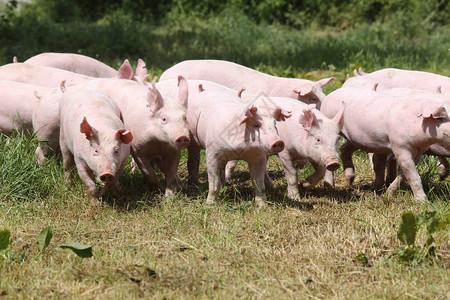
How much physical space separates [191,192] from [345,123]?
1.50m

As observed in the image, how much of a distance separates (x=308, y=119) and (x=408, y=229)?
148 centimetres

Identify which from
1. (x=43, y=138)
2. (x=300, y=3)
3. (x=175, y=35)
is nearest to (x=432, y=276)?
(x=43, y=138)

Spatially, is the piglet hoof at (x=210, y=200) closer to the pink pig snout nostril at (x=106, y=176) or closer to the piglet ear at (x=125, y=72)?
the pink pig snout nostril at (x=106, y=176)

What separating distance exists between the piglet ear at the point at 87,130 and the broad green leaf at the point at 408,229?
2305mm

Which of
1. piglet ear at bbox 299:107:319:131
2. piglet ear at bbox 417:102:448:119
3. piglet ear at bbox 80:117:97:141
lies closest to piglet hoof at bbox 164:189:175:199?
piglet ear at bbox 80:117:97:141

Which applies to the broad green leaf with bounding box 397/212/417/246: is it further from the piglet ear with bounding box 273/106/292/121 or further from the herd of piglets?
the piglet ear with bounding box 273/106/292/121

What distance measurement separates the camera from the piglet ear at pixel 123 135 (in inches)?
196

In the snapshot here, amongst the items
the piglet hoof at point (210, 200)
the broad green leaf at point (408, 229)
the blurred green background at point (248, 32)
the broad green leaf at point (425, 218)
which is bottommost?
the blurred green background at point (248, 32)

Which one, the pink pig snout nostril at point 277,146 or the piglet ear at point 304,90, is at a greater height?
the pink pig snout nostril at point 277,146

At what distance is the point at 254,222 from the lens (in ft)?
16.0

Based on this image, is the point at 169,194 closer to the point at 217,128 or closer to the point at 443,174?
the point at 217,128

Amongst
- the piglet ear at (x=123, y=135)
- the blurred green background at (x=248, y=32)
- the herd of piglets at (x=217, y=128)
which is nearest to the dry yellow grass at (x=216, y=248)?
the herd of piglets at (x=217, y=128)

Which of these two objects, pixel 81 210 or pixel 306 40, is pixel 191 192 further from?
pixel 306 40

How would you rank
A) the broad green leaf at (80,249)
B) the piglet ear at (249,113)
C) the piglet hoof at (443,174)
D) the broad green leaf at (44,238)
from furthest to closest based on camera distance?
the piglet hoof at (443,174) → the piglet ear at (249,113) → the broad green leaf at (44,238) → the broad green leaf at (80,249)
